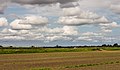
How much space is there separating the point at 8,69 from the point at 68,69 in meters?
7.43

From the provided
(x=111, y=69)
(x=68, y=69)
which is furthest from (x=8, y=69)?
(x=111, y=69)

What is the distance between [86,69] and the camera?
33.2 metres

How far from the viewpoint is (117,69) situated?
107ft

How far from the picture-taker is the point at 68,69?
33219 mm

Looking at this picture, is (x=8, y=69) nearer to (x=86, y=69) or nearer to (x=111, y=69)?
(x=86, y=69)

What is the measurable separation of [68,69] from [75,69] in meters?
0.88

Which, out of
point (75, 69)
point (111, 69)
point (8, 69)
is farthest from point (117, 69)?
point (8, 69)

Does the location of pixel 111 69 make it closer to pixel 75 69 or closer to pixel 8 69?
pixel 75 69

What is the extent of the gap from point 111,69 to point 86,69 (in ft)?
9.89

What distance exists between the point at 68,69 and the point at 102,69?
13.5ft

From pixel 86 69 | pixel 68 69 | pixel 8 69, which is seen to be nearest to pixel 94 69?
pixel 86 69

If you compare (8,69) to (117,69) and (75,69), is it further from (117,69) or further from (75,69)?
(117,69)

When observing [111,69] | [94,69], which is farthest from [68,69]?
[111,69]

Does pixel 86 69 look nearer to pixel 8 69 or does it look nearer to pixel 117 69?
pixel 117 69
